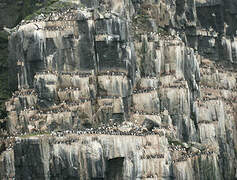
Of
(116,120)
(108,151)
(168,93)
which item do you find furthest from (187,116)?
(108,151)

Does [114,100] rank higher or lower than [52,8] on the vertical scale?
lower

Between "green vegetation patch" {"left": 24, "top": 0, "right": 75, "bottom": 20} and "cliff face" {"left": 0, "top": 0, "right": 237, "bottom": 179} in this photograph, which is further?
"green vegetation patch" {"left": 24, "top": 0, "right": 75, "bottom": 20}

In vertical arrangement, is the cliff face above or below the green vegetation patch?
below

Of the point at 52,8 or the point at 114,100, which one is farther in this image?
the point at 52,8

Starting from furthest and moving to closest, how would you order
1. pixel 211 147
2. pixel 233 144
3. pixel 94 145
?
pixel 233 144 → pixel 211 147 → pixel 94 145

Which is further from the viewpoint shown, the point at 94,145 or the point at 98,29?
the point at 98,29

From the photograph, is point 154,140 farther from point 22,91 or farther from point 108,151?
point 22,91

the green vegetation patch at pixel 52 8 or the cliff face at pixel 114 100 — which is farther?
the green vegetation patch at pixel 52 8

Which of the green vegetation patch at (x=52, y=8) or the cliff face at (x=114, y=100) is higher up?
the green vegetation patch at (x=52, y=8)
